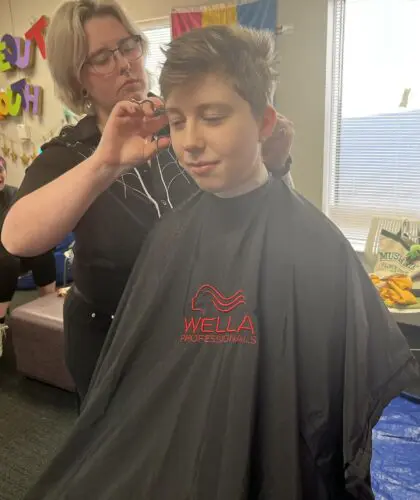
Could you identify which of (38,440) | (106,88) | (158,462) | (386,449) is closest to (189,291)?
(158,462)

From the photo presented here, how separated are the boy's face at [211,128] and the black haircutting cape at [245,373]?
0.42 feet

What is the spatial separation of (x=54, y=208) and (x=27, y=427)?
177 centimetres

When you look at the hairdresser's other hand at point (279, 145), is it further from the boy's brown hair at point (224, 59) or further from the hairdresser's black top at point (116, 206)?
the hairdresser's black top at point (116, 206)

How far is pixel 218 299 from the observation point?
0.93m

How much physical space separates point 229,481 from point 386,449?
1.27 m

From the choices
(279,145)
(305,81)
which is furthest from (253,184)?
(305,81)

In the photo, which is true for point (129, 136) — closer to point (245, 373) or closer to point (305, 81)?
point (245, 373)

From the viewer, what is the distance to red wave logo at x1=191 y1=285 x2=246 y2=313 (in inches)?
35.7

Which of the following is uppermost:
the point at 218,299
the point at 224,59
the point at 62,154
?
the point at 224,59

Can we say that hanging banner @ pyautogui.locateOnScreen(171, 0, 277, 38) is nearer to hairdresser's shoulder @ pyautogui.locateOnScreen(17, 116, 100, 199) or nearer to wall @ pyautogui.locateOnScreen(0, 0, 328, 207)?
wall @ pyautogui.locateOnScreen(0, 0, 328, 207)

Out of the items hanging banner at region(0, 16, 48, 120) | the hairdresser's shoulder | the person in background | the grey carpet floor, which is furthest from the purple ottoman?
hanging banner at region(0, 16, 48, 120)

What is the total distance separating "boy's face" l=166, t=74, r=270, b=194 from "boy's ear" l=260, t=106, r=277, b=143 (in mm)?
14

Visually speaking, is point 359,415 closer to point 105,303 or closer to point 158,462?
point 158,462

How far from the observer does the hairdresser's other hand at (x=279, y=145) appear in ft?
3.01
